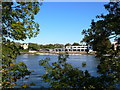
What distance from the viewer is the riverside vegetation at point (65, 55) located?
561 cm

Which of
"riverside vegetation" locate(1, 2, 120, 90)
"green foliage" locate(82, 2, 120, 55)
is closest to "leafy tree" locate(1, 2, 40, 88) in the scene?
"riverside vegetation" locate(1, 2, 120, 90)

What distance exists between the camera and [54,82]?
643 cm

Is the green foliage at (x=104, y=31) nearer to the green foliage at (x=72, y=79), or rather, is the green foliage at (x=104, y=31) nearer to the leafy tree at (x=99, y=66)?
the leafy tree at (x=99, y=66)

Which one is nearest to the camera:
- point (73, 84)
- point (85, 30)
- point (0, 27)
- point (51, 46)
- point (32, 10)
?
point (0, 27)

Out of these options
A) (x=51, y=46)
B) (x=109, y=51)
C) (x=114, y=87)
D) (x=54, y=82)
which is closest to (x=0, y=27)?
(x=54, y=82)

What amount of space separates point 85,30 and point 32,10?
1900 millimetres

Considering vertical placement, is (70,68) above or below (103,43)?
below

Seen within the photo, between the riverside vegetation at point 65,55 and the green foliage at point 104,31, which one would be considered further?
the green foliage at point 104,31

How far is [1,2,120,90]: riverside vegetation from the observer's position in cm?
561

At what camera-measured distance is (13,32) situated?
555cm

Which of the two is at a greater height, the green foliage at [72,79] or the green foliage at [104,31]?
the green foliage at [104,31]

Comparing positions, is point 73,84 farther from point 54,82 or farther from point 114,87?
point 114,87

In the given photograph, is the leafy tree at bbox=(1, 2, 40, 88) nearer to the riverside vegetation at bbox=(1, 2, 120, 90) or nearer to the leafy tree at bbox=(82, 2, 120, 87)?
the riverside vegetation at bbox=(1, 2, 120, 90)

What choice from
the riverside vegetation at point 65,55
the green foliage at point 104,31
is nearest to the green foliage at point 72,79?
the riverside vegetation at point 65,55
